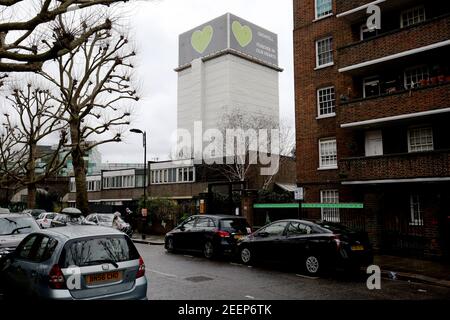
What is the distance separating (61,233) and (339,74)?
712 inches

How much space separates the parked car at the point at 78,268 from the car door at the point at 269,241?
19.5 ft

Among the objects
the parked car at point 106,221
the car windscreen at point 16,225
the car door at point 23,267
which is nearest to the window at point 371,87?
the parked car at point 106,221

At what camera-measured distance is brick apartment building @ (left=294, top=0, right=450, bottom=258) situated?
15.3 metres

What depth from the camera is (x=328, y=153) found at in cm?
2114

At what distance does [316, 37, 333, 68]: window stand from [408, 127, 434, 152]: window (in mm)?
6240

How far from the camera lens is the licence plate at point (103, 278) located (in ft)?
19.4

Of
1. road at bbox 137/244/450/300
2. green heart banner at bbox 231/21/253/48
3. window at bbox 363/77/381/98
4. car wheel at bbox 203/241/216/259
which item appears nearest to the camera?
road at bbox 137/244/450/300

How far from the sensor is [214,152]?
41.5 metres

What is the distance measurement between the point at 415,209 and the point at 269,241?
8.37m

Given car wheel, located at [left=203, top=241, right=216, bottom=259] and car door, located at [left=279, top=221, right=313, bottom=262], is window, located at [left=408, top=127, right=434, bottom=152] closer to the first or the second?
car door, located at [left=279, top=221, right=313, bottom=262]

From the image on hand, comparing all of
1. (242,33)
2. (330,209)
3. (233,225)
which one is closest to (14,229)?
(233,225)

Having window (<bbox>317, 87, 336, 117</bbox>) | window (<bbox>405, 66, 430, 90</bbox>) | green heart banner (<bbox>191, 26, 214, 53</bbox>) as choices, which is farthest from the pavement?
green heart banner (<bbox>191, 26, 214, 53</bbox>)

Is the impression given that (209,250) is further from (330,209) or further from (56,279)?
(330,209)

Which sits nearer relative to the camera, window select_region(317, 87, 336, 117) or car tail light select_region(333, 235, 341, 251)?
car tail light select_region(333, 235, 341, 251)
